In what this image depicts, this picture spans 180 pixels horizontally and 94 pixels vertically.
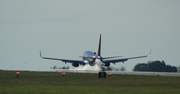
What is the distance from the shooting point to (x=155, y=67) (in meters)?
165

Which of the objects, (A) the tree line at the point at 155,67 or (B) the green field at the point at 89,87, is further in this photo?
(A) the tree line at the point at 155,67

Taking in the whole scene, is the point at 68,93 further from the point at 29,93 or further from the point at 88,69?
the point at 88,69

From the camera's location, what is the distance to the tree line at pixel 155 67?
16338 centimetres

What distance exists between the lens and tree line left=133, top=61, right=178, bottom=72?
163375 mm

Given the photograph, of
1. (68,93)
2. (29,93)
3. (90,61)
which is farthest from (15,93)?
(90,61)

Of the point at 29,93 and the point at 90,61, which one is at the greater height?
the point at 90,61

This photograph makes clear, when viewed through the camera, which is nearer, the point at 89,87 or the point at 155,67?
the point at 89,87

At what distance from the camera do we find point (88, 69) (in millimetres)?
136125

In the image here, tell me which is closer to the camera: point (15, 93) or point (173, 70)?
point (15, 93)

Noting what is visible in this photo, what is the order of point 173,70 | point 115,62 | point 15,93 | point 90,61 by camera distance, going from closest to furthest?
point 15,93 → point 90,61 → point 115,62 → point 173,70

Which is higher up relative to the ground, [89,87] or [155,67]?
[155,67]

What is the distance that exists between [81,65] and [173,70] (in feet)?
89.0

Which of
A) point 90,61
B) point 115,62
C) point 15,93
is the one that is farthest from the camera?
point 115,62

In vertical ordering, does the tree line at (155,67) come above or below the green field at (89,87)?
above
